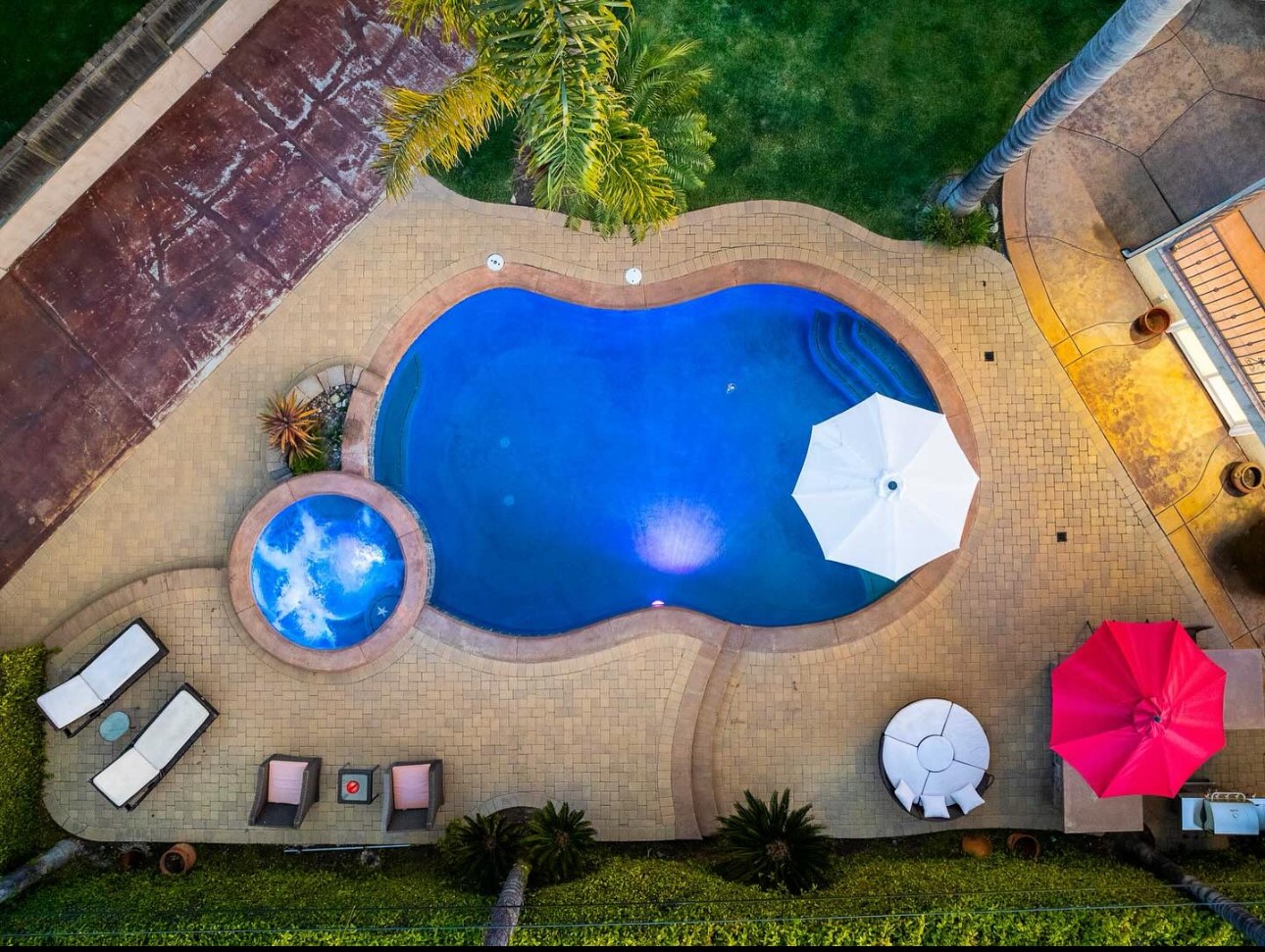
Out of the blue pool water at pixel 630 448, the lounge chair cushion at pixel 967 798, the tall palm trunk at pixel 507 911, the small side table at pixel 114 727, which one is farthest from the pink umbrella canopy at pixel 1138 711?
the small side table at pixel 114 727

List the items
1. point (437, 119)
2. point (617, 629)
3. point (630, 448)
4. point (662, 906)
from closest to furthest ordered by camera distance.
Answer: point (437, 119) → point (662, 906) → point (617, 629) → point (630, 448)

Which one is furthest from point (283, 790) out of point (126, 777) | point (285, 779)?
point (126, 777)

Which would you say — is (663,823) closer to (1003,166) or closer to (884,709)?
(884,709)

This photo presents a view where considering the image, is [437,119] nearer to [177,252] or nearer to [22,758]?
[177,252]

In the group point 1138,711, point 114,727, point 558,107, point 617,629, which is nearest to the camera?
point 558,107

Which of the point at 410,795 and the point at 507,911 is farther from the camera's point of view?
the point at 410,795

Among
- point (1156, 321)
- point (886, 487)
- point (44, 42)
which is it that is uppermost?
point (1156, 321)

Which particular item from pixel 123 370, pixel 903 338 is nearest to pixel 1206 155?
pixel 903 338
